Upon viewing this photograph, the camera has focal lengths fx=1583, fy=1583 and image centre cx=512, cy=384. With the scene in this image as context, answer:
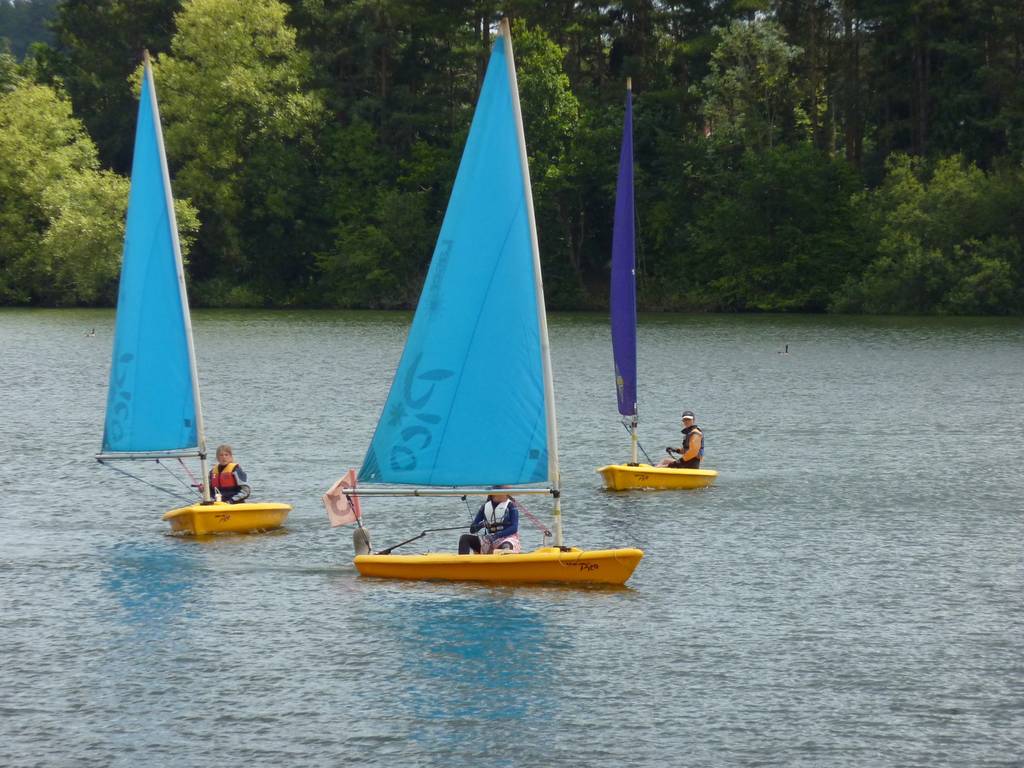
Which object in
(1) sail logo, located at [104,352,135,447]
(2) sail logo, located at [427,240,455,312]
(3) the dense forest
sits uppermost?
(3) the dense forest

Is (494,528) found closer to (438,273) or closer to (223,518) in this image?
(438,273)

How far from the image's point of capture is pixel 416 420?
976 inches

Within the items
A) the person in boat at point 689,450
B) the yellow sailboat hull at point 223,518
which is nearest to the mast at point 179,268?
the yellow sailboat hull at point 223,518

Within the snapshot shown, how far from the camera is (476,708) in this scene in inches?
824

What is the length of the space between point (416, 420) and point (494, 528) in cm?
228

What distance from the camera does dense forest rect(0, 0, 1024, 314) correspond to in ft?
345

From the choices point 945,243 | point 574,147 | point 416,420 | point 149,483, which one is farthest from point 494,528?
point 574,147

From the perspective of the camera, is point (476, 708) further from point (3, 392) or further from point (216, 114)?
point (216, 114)

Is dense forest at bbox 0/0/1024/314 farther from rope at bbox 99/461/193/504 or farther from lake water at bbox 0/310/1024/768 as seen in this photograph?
rope at bbox 99/461/193/504

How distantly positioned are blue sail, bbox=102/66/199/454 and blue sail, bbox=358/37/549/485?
702 cm

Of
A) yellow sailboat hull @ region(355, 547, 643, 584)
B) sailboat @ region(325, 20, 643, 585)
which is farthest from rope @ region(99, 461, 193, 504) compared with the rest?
sailboat @ region(325, 20, 643, 585)

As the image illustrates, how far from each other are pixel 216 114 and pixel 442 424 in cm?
10005

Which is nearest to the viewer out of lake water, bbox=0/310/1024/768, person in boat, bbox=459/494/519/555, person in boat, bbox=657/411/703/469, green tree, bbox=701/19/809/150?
lake water, bbox=0/310/1024/768

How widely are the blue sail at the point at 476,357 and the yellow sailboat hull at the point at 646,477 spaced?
13.0m
